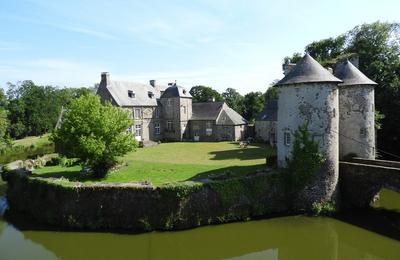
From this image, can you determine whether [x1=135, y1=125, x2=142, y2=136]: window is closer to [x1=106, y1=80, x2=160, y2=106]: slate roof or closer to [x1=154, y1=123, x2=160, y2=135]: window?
[x1=106, y1=80, x2=160, y2=106]: slate roof

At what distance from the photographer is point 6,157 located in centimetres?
4034

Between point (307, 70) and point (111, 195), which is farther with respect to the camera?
point (307, 70)

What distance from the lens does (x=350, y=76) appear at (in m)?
21.4

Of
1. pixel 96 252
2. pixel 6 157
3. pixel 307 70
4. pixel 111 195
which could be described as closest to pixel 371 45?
pixel 307 70

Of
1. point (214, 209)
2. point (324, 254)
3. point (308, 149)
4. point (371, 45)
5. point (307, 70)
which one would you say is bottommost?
point (324, 254)

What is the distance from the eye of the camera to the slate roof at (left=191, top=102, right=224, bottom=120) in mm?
40406

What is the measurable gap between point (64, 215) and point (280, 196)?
455 inches

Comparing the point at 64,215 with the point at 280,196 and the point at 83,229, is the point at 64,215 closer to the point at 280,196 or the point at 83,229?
the point at 83,229

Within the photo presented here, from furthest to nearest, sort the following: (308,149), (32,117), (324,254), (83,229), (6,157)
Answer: (32,117), (6,157), (308,149), (83,229), (324,254)

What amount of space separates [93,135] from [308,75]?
1271cm

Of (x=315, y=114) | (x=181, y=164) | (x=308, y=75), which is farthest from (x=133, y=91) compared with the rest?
(x=315, y=114)

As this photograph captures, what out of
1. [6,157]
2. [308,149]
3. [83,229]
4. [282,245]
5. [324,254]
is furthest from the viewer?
[6,157]

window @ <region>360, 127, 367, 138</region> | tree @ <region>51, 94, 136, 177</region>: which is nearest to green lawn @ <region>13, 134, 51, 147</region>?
tree @ <region>51, 94, 136, 177</region>

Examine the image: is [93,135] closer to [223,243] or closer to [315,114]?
[223,243]
